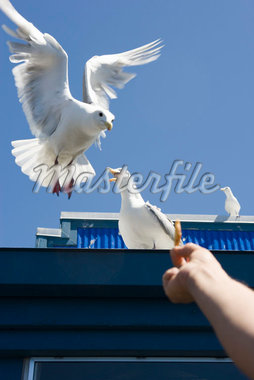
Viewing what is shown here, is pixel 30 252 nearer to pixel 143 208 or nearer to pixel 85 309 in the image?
pixel 85 309

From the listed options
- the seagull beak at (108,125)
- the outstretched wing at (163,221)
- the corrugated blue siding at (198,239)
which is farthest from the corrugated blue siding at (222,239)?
the outstretched wing at (163,221)

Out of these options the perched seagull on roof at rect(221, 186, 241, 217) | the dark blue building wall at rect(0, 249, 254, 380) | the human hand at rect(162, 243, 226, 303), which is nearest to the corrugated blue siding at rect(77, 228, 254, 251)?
the perched seagull on roof at rect(221, 186, 241, 217)

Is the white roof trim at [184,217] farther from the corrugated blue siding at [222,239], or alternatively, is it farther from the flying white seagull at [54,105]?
the flying white seagull at [54,105]

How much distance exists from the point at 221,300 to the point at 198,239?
8.58 m

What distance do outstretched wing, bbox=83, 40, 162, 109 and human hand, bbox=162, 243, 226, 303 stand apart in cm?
622

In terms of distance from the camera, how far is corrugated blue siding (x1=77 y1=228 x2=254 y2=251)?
894 cm

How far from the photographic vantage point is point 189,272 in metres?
1.04

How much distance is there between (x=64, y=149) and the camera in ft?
21.6

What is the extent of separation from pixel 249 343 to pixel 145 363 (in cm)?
217

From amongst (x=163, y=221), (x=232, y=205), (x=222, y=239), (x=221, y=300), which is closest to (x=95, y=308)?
(x=163, y=221)

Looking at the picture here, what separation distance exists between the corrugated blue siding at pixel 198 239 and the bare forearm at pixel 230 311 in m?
7.87

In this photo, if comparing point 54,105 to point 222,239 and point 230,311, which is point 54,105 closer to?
point 222,239

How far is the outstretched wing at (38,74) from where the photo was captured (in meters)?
5.91

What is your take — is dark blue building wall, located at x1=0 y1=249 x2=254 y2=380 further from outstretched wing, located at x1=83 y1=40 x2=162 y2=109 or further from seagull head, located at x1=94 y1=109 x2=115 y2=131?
outstretched wing, located at x1=83 y1=40 x2=162 y2=109
